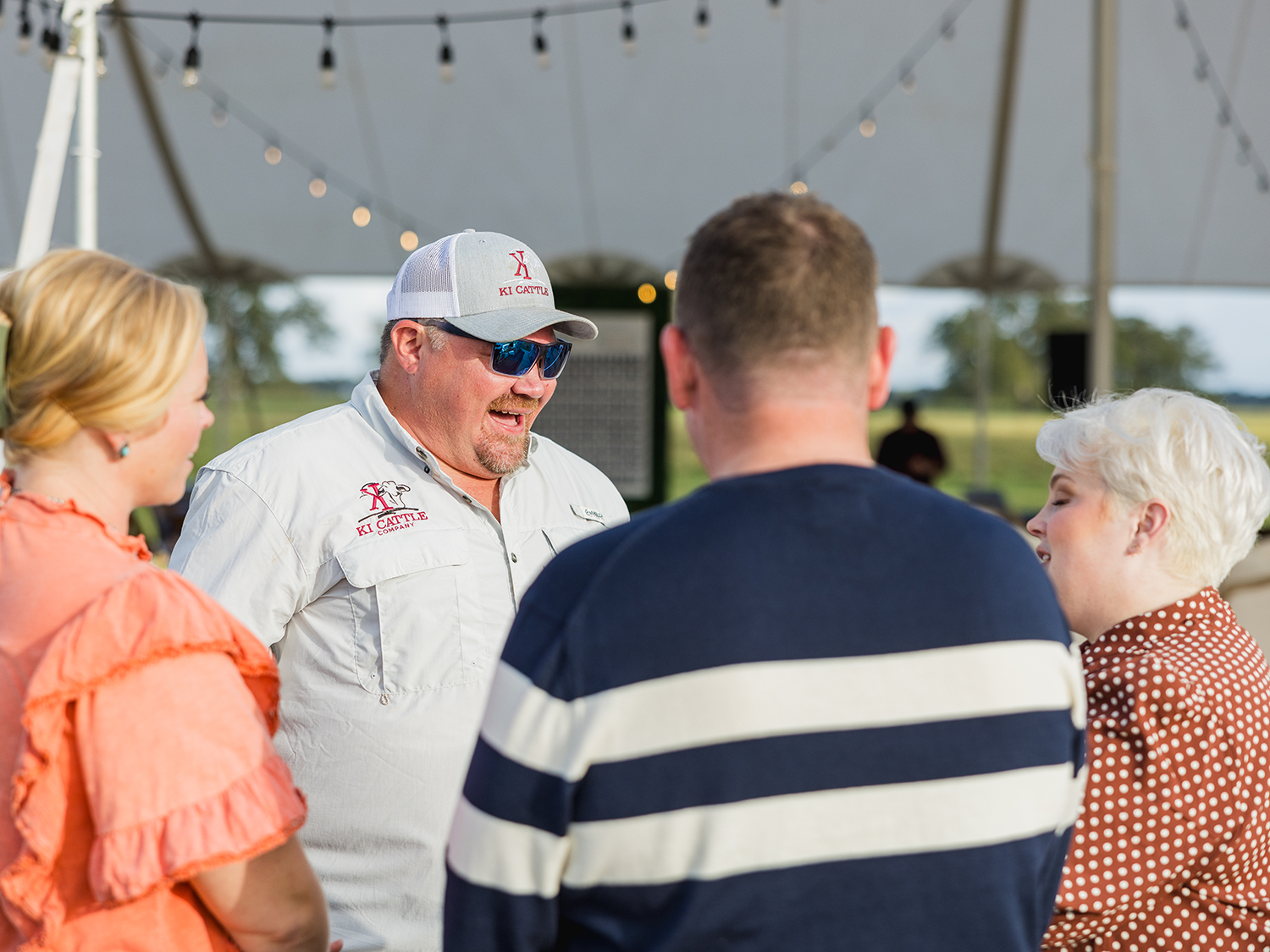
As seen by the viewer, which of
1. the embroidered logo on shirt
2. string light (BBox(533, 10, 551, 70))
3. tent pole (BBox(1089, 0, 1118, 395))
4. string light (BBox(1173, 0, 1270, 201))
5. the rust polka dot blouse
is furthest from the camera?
string light (BBox(1173, 0, 1270, 201))

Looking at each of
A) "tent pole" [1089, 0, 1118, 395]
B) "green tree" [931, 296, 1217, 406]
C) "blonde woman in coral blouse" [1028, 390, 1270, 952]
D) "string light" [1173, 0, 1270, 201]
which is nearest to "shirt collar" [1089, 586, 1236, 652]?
"blonde woman in coral blouse" [1028, 390, 1270, 952]

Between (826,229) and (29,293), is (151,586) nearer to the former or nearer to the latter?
(29,293)

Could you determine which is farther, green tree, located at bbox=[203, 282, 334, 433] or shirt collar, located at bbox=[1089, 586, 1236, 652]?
green tree, located at bbox=[203, 282, 334, 433]

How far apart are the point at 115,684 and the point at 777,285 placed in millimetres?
654

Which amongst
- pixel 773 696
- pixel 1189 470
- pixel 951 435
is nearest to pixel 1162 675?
pixel 1189 470

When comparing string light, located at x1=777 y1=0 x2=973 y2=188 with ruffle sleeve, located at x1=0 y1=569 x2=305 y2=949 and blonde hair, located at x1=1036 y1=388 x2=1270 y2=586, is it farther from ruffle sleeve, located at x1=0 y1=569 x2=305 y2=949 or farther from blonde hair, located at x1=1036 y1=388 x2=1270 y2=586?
ruffle sleeve, located at x1=0 y1=569 x2=305 y2=949

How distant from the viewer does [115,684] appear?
974mm

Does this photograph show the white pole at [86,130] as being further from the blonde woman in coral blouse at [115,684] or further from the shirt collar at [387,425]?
the blonde woman in coral blouse at [115,684]

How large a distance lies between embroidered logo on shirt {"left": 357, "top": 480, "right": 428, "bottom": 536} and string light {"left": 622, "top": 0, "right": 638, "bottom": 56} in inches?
221

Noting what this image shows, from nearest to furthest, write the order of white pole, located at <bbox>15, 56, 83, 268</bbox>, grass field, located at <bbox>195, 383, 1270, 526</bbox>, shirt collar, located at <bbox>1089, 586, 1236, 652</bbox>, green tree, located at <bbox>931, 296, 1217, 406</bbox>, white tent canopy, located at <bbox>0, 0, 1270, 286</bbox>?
1. shirt collar, located at <bbox>1089, 586, 1236, 652</bbox>
2. white pole, located at <bbox>15, 56, 83, 268</bbox>
3. white tent canopy, located at <bbox>0, 0, 1270, 286</bbox>
4. grass field, located at <bbox>195, 383, 1270, 526</bbox>
5. green tree, located at <bbox>931, 296, 1217, 406</bbox>

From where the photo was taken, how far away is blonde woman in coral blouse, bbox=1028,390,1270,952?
125 cm

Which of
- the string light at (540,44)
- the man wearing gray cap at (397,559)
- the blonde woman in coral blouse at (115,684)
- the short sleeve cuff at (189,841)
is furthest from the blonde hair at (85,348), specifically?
the string light at (540,44)

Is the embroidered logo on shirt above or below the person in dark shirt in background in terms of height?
above

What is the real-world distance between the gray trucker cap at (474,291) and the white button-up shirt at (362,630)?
0.84 feet
